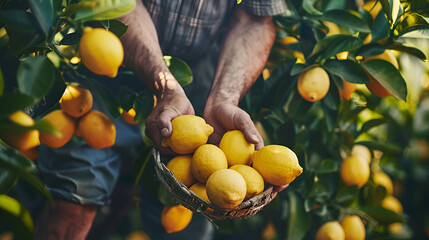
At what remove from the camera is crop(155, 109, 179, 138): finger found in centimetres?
89

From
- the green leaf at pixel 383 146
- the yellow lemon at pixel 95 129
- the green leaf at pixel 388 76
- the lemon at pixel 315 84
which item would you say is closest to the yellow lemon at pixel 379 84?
the green leaf at pixel 388 76

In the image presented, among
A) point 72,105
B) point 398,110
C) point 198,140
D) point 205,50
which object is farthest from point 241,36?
point 398,110

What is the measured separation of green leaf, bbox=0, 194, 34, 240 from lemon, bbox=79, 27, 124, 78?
0.32 meters

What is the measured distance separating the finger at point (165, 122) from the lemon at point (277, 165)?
0.77 ft

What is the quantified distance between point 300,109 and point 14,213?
2.98 feet

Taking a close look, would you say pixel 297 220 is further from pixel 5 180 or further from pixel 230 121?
pixel 5 180

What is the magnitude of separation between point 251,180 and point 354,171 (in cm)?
63

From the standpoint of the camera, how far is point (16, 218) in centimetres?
69

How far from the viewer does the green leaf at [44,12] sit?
74 centimetres

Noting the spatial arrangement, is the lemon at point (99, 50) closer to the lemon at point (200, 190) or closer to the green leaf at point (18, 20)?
the green leaf at point (18, 20)

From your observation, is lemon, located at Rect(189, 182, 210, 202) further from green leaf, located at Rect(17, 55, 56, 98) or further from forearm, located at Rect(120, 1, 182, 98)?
green leaf, located at Rect(17, 55, 56, 98)

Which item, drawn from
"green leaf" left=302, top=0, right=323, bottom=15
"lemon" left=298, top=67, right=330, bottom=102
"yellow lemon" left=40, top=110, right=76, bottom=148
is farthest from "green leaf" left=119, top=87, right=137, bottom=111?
"green leaf" left=302, top=0, right=323, bottom=15

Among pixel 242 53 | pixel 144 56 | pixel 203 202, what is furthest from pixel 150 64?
pixel 203 202

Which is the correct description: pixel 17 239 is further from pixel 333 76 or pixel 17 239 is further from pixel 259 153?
pixel 333 76
